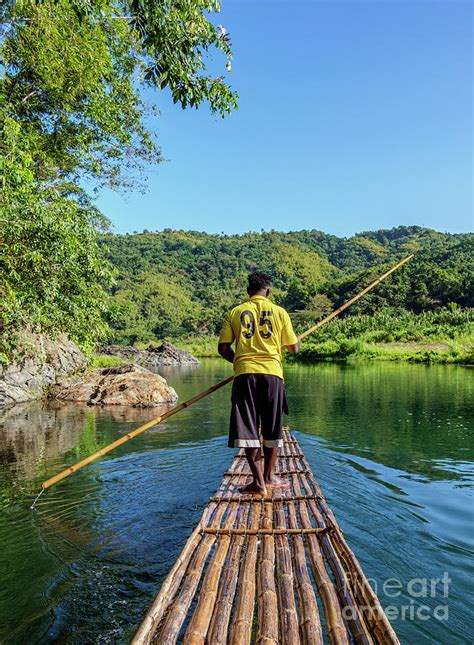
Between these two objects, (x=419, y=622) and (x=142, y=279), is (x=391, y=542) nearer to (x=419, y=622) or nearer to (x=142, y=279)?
(x=419, y=622)

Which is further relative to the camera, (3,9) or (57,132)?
(57,132)

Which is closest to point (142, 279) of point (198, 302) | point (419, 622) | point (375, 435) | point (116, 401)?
point (198, 302)

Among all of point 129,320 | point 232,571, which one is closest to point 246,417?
point 232,571

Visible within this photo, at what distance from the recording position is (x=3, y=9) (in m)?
8.89

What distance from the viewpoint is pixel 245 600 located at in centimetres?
268

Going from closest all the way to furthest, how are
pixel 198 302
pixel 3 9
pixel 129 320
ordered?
pixel 3 9 → pixel 129 320 → pixel 198 302

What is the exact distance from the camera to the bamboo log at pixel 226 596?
2.39 m

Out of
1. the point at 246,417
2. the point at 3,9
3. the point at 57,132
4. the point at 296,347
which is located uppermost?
the point at 3,9

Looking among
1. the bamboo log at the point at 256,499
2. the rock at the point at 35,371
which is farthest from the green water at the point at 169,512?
the rock at the point at 35,371

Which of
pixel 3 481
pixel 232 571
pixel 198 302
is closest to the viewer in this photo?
pixel 232 571

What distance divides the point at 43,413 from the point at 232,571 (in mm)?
11708

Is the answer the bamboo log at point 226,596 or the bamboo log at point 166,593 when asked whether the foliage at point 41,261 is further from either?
the bamboo log at point 226,596

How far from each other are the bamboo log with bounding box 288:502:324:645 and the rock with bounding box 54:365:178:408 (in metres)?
11.7

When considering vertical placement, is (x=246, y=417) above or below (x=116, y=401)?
above
